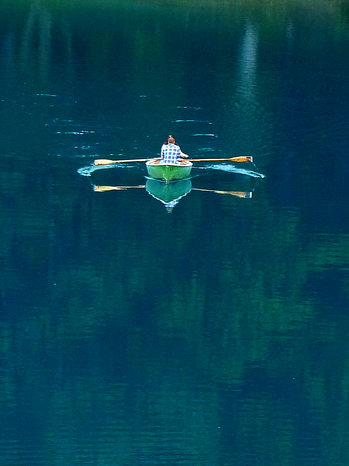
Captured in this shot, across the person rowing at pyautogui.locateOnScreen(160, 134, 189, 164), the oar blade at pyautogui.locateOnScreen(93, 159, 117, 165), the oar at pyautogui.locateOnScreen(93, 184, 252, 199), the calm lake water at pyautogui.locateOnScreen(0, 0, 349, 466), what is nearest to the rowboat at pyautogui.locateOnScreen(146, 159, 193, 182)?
the person rowing at pyautogui.locateOnScreen(160, 134, 189, 164)

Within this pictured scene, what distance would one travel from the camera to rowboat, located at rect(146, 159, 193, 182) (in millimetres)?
40062

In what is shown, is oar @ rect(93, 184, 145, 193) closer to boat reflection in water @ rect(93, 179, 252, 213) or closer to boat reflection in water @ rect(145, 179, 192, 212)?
boat reflection in water @ rect(93, 179, 252, 213)

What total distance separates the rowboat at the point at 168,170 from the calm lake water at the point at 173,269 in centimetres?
41

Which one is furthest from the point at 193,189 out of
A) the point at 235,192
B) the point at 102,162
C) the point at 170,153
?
the point at 102,162

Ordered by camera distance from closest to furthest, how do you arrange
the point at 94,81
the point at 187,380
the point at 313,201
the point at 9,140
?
the point at 187,380
the point at 313,201
the point at 9,140
the point at 94,81

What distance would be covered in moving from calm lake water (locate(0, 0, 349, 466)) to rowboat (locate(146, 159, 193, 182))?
414 mm

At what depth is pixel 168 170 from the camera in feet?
132

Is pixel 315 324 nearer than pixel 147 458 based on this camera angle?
No

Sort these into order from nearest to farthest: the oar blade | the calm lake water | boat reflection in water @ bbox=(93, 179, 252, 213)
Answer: the calm lake water < boat reflection in water @ bbox=(93, 179, 252, 213) < the oar blade

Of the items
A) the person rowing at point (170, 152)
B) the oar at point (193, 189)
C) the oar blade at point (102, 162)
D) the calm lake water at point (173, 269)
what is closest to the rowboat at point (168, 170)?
the person rowing at point (170, 152)

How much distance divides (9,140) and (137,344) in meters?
17.4

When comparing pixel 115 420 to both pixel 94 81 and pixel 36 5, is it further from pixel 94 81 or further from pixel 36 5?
pixel 36 5

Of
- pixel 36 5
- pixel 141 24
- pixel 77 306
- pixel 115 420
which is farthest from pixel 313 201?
pixel 36 5

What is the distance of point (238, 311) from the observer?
31.5 m
